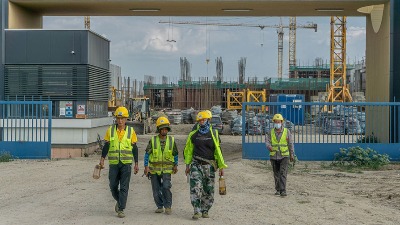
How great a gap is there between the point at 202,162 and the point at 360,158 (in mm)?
10649

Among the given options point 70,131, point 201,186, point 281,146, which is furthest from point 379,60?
point 201,186

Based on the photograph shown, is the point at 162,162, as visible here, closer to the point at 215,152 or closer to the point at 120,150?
the point at 120,150

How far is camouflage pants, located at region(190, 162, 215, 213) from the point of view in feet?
34.6

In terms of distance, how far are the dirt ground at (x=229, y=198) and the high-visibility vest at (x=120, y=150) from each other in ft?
3.45

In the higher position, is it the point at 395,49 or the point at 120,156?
the point at 395,49

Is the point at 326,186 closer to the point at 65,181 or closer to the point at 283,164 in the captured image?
the point at 283,164

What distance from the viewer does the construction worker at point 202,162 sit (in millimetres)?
10570

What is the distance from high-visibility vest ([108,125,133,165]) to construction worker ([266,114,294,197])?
3.92 m

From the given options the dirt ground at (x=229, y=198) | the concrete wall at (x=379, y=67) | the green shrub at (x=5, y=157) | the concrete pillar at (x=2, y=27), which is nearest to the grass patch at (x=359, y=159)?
the dirt ground at (x=229, y=198)

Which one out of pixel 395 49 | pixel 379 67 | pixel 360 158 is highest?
pixel 395 49

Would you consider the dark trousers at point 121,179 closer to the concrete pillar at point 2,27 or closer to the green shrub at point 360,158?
the green shrub at point 360,158

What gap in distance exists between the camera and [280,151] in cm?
1334

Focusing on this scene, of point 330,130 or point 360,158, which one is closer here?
point 360,158

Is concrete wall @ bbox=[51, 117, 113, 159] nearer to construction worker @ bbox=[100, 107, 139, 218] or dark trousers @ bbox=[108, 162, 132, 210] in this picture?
construction worker @ bbox=[100, 107, 139, 218]
